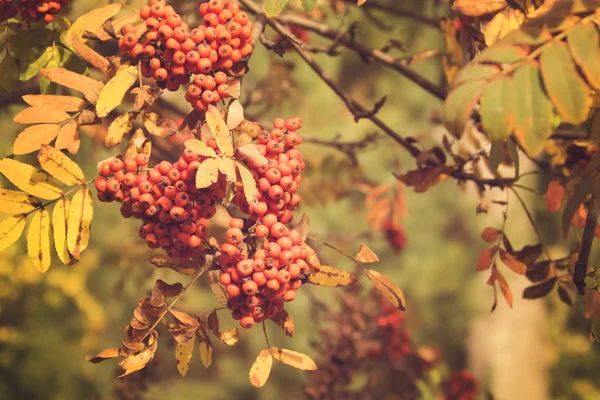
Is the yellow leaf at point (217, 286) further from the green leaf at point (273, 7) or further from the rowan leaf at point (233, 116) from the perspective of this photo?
the green leaf at point (273, 7)

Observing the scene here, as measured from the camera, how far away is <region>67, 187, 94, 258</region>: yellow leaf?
72cm

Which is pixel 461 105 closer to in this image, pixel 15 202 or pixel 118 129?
pixel 118 129

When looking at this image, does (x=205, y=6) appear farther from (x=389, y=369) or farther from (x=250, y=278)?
(x=389, y=369)

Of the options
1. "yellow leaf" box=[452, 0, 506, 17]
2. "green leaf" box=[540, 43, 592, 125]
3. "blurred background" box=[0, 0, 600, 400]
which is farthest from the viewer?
"blurred background" box=[0, 0, 600, 400]

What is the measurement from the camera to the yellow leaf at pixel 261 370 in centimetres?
70

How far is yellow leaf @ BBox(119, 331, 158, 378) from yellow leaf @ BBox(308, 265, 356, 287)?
0.23 m

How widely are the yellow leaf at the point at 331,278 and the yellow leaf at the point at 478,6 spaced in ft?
1.33

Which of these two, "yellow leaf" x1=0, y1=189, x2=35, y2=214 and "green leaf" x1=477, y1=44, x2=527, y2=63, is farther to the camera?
"yellow leaf" x1=0, y1=189, x2=35, y2=214

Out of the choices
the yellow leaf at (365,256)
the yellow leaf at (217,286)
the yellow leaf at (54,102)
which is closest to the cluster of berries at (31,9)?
the yellow leaf at (54,102)

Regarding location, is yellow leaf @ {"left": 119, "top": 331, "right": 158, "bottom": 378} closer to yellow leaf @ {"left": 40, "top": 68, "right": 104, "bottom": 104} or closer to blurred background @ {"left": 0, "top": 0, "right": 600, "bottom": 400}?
yellow leaf @ {"left": 40, "top": 68, "right": 104, "bottom": 104}

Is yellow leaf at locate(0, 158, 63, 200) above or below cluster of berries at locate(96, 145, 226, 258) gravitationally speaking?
below

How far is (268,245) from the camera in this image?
0.68m

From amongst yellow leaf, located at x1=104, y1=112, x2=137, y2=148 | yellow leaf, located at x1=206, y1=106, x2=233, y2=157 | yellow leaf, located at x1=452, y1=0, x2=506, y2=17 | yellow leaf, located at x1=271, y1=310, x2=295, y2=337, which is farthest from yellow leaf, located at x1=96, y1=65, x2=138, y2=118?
yellow leaf, located at x1=452, y1=0, x2=506, y2=17

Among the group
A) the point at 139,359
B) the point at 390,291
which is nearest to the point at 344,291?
the point at 390,291
